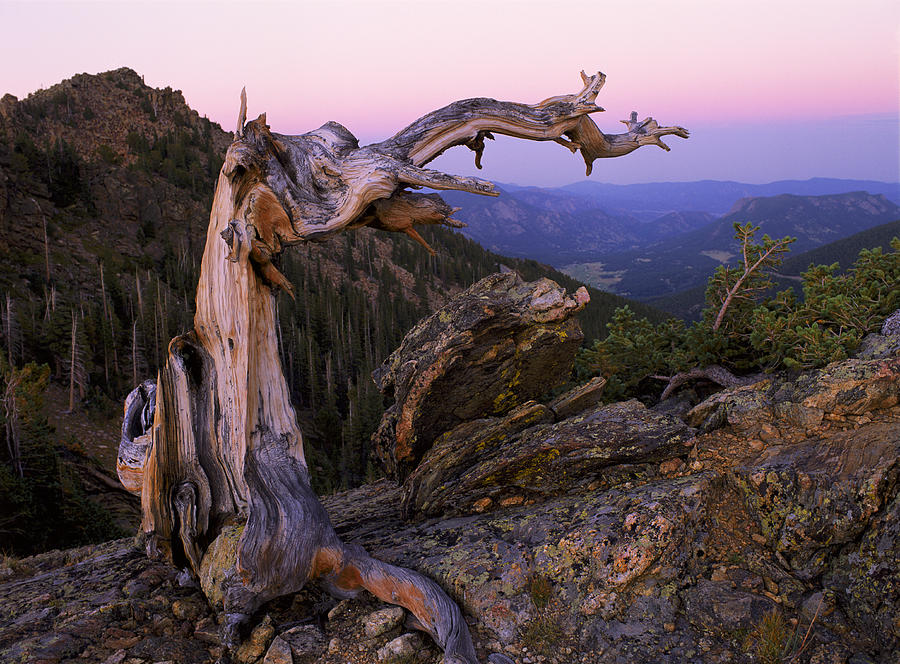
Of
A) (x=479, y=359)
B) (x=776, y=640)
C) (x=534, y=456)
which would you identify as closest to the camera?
(x=776, y=640)

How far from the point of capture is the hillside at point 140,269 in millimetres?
42938

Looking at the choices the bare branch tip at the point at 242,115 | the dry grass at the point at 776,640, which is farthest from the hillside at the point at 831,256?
the bare branch tip at the point at 242,115

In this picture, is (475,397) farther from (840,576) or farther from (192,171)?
(192,171)

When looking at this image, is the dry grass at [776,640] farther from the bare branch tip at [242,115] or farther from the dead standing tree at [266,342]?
the bare branch tip at [242,115]

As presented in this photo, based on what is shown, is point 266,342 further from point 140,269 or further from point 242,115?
point 140,269

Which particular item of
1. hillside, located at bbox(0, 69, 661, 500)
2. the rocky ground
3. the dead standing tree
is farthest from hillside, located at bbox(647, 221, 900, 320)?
the dead standing tree

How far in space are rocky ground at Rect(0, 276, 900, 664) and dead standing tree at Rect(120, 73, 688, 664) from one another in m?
0.64

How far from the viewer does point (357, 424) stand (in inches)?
1763

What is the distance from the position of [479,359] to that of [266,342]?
126 inches

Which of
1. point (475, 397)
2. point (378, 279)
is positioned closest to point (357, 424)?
point (475, 397)

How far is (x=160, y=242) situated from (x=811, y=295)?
Result: 7205cm

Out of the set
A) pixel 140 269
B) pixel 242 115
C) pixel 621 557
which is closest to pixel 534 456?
pixel 621 557

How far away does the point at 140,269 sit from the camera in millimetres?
59125

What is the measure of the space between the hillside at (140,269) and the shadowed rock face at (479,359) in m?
25.1
